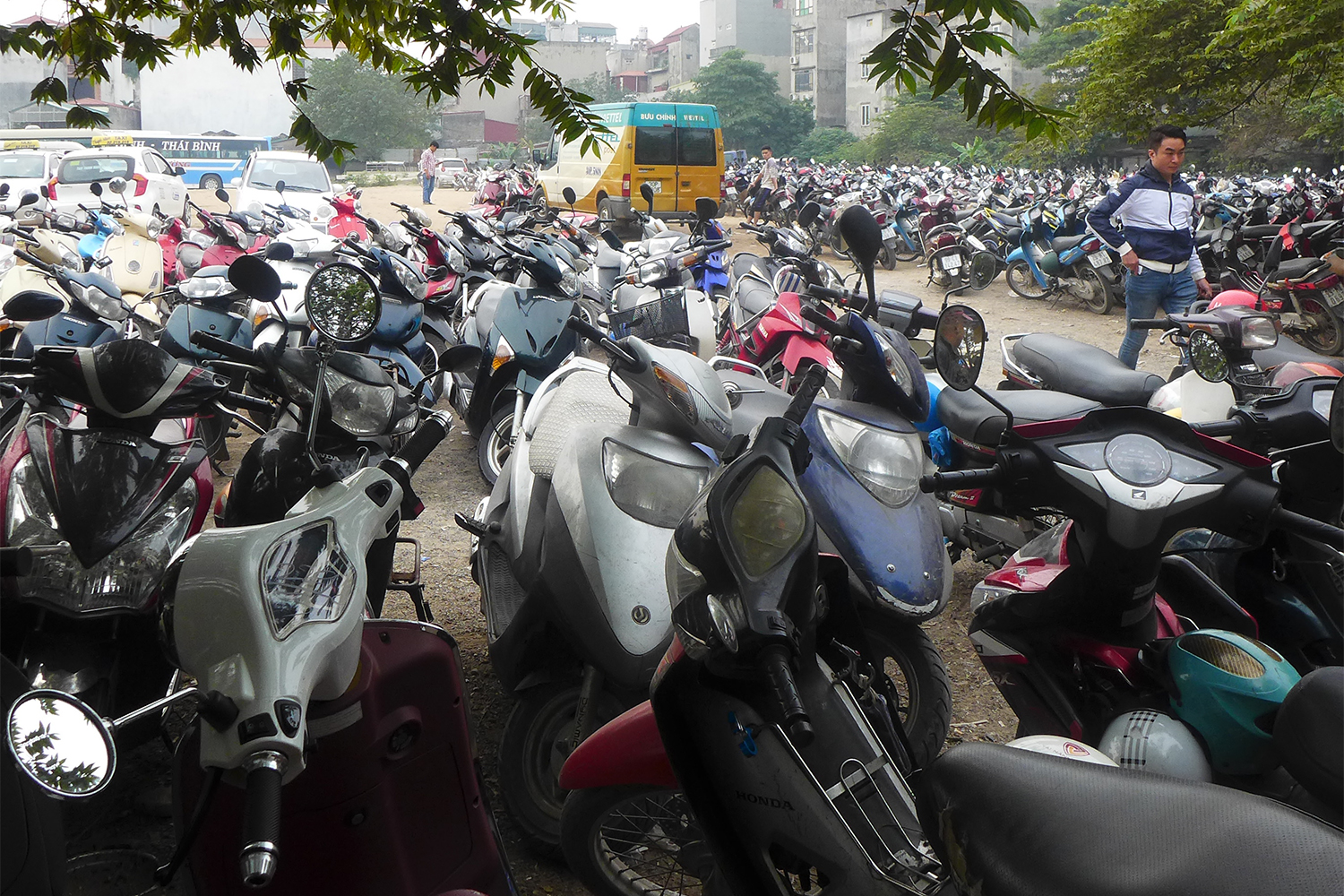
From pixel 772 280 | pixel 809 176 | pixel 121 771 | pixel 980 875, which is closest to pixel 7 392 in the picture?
pixel 121 771

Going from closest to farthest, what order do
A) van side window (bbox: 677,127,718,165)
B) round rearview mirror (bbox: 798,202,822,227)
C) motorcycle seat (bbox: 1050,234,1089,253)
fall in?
round rearview mirror (bbox: 798,202,822,227) < motorcycle seat (bbox: 1050,234,1089,253) < van side window (bbox: 677,127,718,165)

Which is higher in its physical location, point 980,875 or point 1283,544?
point 980,875

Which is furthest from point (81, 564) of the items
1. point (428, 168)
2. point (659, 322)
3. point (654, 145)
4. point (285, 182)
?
point (428, 168)

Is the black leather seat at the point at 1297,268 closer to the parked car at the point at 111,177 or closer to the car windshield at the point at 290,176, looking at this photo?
the car windshield at the point at 290,176

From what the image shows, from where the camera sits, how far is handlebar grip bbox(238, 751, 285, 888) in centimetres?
112

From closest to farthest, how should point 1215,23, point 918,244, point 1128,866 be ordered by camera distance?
point 1128,866
point 1215,23
point 918,244

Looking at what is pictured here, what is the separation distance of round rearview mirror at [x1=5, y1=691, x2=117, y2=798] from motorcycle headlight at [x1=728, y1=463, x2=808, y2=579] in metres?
0.88

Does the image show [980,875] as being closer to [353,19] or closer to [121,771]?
[121,771]

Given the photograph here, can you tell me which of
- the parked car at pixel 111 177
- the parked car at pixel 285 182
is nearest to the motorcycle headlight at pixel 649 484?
the parked car at pixel 285 182

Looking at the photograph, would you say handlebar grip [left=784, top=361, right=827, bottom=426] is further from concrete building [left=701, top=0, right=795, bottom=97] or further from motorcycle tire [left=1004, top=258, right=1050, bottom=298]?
concrete building [left=701, top=0, right=795, bottom=97]

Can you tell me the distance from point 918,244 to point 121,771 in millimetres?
14263

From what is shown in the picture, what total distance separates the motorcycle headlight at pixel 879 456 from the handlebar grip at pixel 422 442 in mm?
1164

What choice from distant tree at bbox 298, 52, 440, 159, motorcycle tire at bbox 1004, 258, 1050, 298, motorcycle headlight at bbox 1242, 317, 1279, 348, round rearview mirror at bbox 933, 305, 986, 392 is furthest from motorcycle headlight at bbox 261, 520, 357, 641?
distant tree at bbox 298, 52, 440, 159

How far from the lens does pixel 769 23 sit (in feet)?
212
